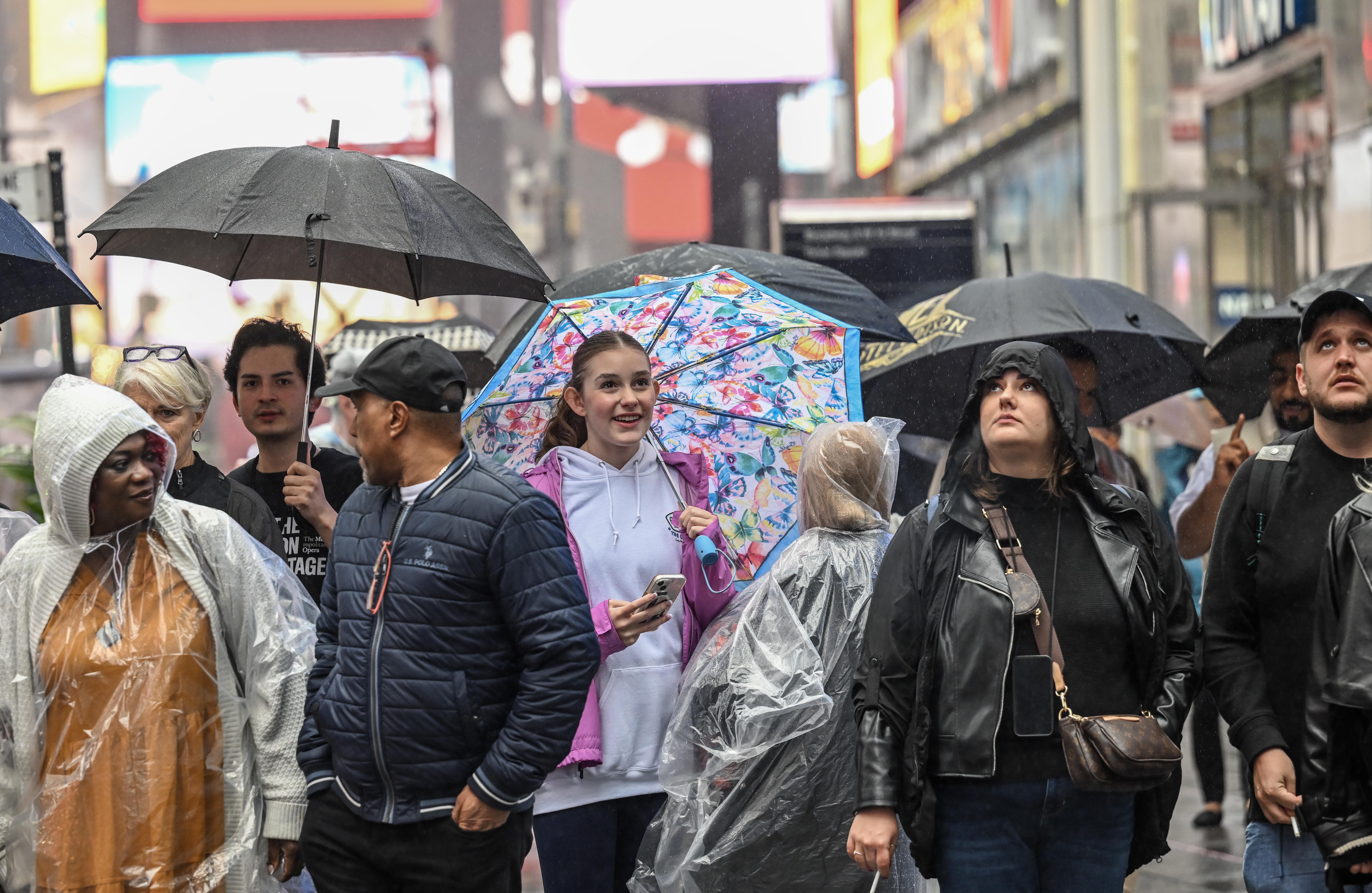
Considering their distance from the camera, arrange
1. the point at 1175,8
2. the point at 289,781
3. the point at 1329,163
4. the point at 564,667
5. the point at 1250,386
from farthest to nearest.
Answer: the point at 1175,8, the point at 1329,163, the point at 1250,386, the point at 289,781, the point at 564,667

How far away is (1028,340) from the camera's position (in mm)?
6191

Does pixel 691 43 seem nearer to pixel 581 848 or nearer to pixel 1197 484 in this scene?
pixel 1197 484

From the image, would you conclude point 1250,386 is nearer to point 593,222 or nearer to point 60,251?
point 60,251

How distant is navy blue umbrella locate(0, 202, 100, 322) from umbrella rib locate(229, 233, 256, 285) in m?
0.44

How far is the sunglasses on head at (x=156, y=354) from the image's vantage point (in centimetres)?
481

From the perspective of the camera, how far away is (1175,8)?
1745 cm

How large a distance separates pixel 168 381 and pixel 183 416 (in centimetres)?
11

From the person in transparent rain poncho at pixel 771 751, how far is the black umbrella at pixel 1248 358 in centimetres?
226

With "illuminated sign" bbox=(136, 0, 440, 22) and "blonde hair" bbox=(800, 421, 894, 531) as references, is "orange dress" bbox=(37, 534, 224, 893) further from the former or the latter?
"illuminated sign" bbox=(136, 0, 440, 22)

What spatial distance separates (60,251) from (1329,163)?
34.9 feet

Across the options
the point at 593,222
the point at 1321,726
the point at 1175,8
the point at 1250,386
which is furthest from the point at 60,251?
the point at 593,222

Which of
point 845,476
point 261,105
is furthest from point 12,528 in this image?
point 261,105

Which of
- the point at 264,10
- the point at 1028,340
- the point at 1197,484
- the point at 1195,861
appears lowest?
the point at 1195,861

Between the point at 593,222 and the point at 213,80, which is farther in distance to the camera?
the point at 593,222
